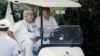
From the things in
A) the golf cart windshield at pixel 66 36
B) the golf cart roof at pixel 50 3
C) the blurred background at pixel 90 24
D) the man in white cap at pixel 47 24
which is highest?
the golf cart roof at pixel 50 3

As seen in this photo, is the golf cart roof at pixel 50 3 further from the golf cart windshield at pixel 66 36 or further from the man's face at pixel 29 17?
the golf cart windshield at pixel 66 36

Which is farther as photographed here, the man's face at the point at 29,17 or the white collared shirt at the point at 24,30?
the man's face at the point at 29,17

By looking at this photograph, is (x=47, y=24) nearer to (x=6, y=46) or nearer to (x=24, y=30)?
(x=24, y=30)

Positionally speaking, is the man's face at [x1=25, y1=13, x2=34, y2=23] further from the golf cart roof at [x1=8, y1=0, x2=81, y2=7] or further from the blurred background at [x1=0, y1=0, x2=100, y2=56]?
the blurred background at [x1=0, y1=0, x2=100, y2=56]

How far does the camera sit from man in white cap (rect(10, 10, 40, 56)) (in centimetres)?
936

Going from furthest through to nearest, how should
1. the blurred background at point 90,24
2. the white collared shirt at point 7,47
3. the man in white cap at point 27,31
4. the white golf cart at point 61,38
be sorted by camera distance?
the blurred background at point 90,24 → the man in white cap at point 27,31 → the white golf cart at point 61,38 → the white collared shirt at point 7,47

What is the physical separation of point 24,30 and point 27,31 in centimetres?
7

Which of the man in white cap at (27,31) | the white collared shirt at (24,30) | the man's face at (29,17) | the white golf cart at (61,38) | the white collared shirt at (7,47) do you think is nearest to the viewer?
the white collared shirt at (7,47)

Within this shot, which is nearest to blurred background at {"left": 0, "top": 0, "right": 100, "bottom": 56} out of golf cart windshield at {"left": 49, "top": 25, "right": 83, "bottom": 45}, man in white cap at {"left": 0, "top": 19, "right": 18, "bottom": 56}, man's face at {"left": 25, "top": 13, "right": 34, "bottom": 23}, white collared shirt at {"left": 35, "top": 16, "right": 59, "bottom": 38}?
white collared shirt at {"left": 35, "top": 16, "right": 59, "bottom": 38}

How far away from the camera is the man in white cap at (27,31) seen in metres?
9.36

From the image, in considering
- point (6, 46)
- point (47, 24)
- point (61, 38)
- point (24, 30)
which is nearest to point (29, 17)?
point (24, 30)

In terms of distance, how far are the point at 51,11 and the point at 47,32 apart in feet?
2.36

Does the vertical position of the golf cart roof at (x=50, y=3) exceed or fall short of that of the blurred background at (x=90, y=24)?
it exceeds it

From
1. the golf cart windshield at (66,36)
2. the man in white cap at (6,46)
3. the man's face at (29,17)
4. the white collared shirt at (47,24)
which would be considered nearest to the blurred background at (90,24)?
the white collared shirt at (47,24)
